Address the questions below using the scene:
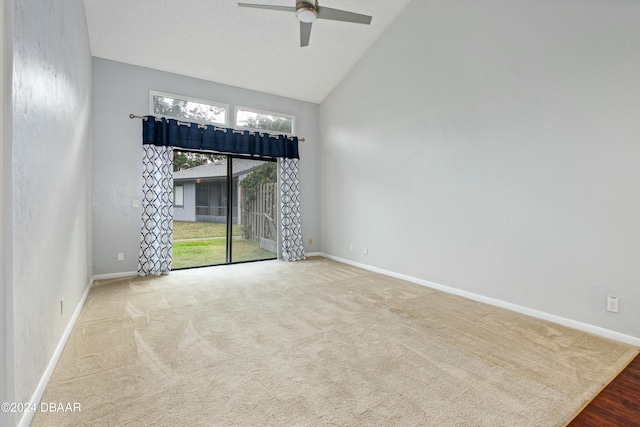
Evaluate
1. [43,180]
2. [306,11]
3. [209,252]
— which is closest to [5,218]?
[43,180]

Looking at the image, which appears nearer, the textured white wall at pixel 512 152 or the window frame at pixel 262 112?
the textured white wall at pixel 512 152

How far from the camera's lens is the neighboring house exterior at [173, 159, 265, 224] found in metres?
5.04

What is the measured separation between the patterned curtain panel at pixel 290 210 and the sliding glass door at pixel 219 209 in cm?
30

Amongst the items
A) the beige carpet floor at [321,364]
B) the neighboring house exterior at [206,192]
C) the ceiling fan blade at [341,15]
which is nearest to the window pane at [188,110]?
the neighboring house exterior at [206,192]

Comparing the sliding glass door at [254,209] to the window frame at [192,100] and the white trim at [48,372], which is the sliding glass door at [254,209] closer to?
the window frame at [192,100]

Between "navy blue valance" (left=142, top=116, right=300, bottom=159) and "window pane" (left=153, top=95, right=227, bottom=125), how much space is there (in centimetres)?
19

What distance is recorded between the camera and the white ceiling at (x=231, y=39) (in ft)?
12.6

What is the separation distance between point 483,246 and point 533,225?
0.57 meters

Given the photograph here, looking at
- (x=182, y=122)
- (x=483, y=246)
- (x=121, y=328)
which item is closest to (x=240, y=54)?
(x=182, y=122)

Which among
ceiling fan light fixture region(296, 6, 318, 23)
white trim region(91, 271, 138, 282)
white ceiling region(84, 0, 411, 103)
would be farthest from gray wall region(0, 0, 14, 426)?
white trim region(91, 271, 138, 282)

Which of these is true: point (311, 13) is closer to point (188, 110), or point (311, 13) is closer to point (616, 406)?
point (188, 110)

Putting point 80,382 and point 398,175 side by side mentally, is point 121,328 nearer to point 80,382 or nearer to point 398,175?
point 80,382

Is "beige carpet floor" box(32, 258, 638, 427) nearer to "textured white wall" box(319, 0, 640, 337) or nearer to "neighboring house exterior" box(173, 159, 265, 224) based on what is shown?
"textured white wall" box(319, 0, 640, 337)

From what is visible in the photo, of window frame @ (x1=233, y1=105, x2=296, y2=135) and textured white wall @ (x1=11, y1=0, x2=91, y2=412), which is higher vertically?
window frame @ (x1=233, y1=105, x2=296, y2=135)
